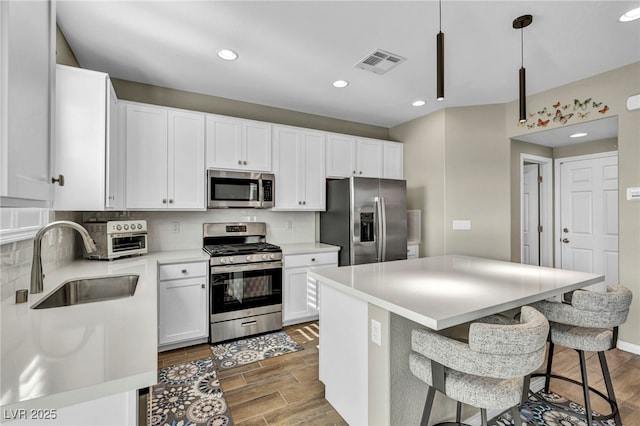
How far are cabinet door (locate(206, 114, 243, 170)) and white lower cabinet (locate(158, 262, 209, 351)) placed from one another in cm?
112

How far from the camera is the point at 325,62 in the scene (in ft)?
9.11

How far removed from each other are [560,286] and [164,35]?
10.4 ft

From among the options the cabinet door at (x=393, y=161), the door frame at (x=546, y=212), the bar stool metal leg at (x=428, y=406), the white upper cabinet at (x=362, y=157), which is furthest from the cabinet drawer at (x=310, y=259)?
the door frame at (x=546, y=212)

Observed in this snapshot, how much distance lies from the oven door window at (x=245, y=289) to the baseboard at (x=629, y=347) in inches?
133

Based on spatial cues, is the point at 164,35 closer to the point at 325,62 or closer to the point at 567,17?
the point at 325,62

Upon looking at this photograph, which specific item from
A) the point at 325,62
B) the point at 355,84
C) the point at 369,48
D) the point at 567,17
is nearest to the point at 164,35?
the point at 325,62

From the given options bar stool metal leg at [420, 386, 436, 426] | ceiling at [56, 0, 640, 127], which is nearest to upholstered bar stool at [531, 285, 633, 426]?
bar stool metal leg at [420, 386, 436, 426]

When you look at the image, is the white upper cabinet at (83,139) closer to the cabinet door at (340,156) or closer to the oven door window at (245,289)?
the oven door window at (245,289)

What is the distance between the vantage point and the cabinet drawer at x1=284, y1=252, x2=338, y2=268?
337 centimetres

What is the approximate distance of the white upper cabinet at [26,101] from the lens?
73 cm

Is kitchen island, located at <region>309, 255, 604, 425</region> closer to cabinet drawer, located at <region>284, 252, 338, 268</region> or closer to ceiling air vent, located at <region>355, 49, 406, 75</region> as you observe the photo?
cabinet drawer, located at <region>284, 252, 338, 268</region>

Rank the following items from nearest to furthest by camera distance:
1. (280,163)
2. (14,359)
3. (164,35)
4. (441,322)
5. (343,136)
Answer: (14,359)
(441,322)
(164,35)
(280,163)
(343,136)

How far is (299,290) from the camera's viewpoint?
3.42 meters

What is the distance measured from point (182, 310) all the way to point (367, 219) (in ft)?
7.21
